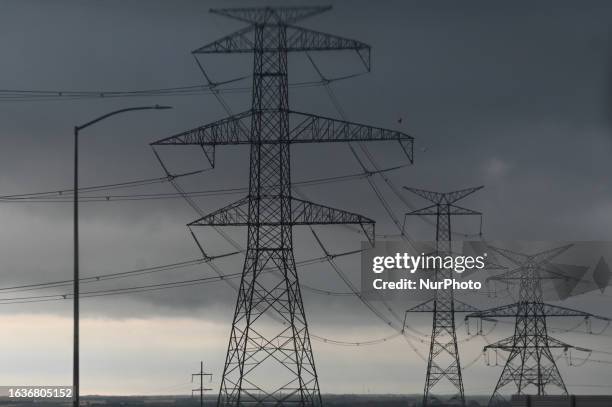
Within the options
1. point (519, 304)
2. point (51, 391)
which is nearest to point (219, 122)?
point (51, 391)

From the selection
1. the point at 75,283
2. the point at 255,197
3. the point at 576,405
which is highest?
the point at 255,197

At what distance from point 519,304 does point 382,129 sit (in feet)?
217

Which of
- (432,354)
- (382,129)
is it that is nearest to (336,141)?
(382,129)

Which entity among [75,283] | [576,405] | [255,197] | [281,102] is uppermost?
[281,102]

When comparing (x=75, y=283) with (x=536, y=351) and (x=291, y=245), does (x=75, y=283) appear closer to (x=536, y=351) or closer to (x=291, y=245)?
(x=291, y=245)

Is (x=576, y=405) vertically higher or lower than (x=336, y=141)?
lower

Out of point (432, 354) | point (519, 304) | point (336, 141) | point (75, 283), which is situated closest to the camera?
point (75, 283)

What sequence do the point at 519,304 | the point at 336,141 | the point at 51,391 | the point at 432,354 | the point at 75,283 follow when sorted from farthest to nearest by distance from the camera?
the point at 519,304, the point at 432,354, the point at 51,391, the point at 336,141, the point at 75,283

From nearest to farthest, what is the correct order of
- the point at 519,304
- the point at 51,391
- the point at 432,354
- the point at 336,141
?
1. the point at 336,141
2. the point at 51,391
3. the point at 432,354
4. the point at 519,304

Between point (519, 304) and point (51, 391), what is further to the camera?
point (519, 304)

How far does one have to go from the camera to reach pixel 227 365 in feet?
336

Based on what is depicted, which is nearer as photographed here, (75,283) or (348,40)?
(75,283)

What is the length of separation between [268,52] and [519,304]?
6632 centimetres

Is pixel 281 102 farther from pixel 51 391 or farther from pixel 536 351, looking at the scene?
pixel 536 351
